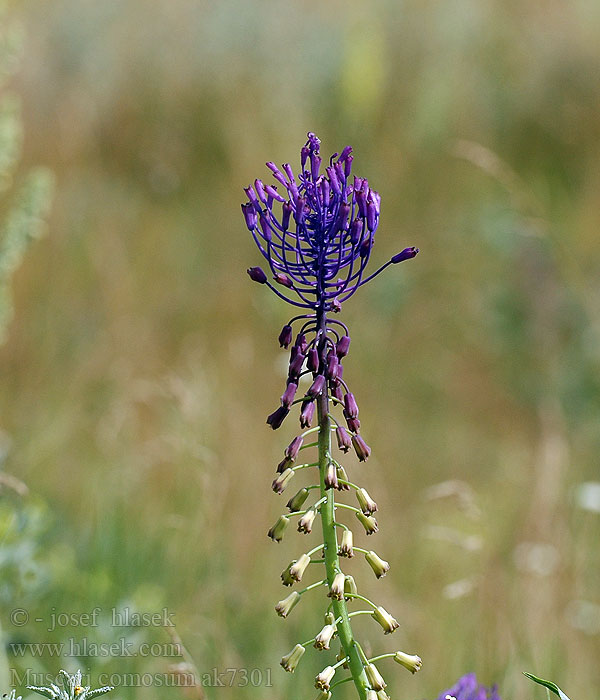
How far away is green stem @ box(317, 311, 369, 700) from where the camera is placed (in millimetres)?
1350

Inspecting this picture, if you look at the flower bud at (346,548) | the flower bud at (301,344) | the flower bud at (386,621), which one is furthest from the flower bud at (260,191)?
the flower bud at (386,621)

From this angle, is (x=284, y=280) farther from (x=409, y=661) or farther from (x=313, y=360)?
(x=409, y=661)

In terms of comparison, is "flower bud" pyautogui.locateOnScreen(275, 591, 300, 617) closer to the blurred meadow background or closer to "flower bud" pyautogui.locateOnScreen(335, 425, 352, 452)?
"flower bud" pyautogui.locateOnScreen(335, 425, 352, 452)

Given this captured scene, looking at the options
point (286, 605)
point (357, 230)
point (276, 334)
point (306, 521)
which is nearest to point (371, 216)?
point (357, 230)

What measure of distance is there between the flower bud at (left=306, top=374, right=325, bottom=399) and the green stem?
18 mm

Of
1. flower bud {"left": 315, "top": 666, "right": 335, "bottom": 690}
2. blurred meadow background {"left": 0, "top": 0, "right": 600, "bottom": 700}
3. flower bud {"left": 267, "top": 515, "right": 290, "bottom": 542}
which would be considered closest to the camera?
flower bud {"left": 315, "top": 666, "right": 335, "bottom": 690}

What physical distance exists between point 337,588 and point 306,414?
27 centimetres

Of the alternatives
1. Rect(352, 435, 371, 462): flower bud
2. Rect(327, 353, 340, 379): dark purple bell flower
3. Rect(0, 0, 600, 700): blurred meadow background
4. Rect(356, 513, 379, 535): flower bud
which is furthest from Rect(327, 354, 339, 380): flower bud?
Rect(0, 0, 600, 700): blurred meadow background

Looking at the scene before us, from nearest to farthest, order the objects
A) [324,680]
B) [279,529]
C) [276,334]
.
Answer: [324,680], [279,529], [276,334]

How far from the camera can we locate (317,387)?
4.50ft

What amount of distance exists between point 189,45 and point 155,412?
6.33 metres

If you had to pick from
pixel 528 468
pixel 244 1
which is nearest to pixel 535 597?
pixel 528 468

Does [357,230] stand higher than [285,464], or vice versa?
[357,230]

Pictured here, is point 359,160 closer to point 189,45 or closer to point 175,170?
point 175,170
